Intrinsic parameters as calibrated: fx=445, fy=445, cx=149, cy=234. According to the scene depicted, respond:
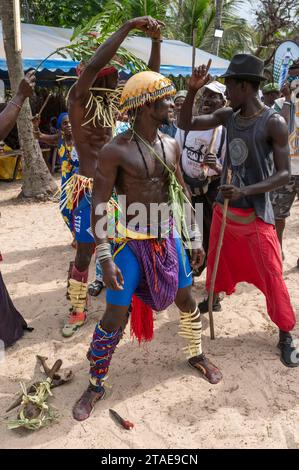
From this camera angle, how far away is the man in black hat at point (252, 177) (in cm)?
304

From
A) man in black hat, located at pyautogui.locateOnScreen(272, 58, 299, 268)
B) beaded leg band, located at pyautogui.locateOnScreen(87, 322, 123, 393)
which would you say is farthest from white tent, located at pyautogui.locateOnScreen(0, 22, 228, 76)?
beaded leg band, located at pyautogui.locateOnScreen(87, 322, 123, 393)

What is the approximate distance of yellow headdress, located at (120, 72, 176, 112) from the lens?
2428mm

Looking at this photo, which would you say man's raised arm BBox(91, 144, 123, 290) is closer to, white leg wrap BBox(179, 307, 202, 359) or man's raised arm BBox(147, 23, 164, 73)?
white leg wrap BBox(179, 307, 202, 359)

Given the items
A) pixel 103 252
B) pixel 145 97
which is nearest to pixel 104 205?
pixel 103 252

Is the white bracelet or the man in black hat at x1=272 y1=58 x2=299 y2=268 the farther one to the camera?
the man in black hat at x1=272 y1=58 x2=299 y2=268

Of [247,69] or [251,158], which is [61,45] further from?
[251,158]

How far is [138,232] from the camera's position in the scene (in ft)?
8.82

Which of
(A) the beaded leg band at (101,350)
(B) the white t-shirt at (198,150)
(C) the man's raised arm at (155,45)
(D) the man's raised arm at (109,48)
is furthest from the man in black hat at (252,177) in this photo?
(A) the beaded leg band at (101,350)

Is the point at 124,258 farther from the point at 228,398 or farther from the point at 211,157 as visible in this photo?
the point at 211,157

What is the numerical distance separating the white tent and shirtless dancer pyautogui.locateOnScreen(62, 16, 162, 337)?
5003mm

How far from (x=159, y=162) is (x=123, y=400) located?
1.54 meters

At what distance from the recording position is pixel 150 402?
2.86 m

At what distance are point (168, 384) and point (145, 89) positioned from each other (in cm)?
193

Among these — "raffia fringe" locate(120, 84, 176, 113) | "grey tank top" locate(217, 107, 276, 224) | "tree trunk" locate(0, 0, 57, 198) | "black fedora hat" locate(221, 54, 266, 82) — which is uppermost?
"black fedora hat" locate(221, 54, 266, 82)
